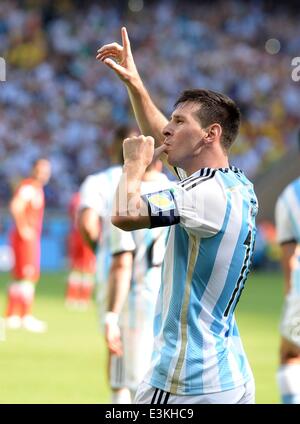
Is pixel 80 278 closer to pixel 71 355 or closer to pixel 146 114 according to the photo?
pixel 71 355

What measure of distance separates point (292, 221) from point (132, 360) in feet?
4.56

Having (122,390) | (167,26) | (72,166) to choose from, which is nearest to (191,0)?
(167,26)

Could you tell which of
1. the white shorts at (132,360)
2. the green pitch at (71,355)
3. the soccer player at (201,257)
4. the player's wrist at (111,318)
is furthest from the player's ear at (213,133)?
the green pitch at (71,355)

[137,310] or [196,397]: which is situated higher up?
[137,310]

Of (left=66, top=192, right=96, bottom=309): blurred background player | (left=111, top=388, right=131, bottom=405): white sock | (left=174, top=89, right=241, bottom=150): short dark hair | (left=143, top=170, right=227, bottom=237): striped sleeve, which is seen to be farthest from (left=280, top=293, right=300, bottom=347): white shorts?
(left=66, top=192, right=96, bottom=309): blurred background player

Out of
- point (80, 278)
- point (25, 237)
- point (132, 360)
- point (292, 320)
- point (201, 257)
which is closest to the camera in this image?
point (201, 257)

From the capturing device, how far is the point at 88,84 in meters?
25.3

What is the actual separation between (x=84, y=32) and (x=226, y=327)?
23.1m

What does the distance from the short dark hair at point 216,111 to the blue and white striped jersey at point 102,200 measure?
7.90 feet

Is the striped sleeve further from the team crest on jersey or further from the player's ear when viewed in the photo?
the player's ear

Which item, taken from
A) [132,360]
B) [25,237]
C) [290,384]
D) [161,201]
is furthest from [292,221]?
[25,237]

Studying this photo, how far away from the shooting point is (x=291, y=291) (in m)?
6.59
